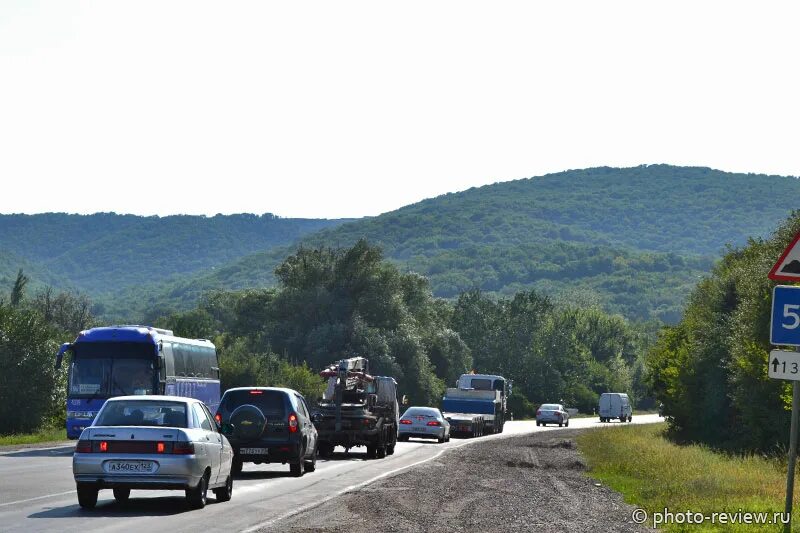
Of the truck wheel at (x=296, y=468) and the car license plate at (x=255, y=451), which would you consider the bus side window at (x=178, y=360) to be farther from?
the car license plate at (x=255, y=451)

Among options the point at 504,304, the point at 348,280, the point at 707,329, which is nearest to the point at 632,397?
the point at 504,304

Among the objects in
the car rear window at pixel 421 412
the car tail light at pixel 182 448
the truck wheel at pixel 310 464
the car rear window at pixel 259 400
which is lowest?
the car rear window at pixel 421 412

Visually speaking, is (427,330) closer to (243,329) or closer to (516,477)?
(243,329)

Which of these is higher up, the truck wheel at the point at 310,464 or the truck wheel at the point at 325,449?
the truck wheel at the point at 310,464

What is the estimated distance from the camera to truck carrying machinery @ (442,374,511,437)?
62781 mm

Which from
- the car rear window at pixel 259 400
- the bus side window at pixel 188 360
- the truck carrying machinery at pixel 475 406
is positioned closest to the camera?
the car rear window at pixel 259 400

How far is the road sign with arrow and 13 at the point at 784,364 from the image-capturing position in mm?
14234

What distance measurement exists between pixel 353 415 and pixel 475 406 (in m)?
29.5

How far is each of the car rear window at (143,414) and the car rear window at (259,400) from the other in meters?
7.92

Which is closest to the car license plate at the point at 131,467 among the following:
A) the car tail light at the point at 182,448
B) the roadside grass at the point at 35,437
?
the car tail light at the point at 182,448

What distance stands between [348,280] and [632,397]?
7594 cm

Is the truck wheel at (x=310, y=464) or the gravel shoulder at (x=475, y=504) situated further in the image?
the truck wheel at (x=310, y=464)

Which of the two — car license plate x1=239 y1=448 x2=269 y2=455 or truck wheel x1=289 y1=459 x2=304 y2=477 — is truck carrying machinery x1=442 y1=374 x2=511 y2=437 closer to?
truck wheel x1=289 y1=459 x2=304 y2=477

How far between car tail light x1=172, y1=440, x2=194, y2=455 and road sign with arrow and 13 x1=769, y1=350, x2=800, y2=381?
8.23m
